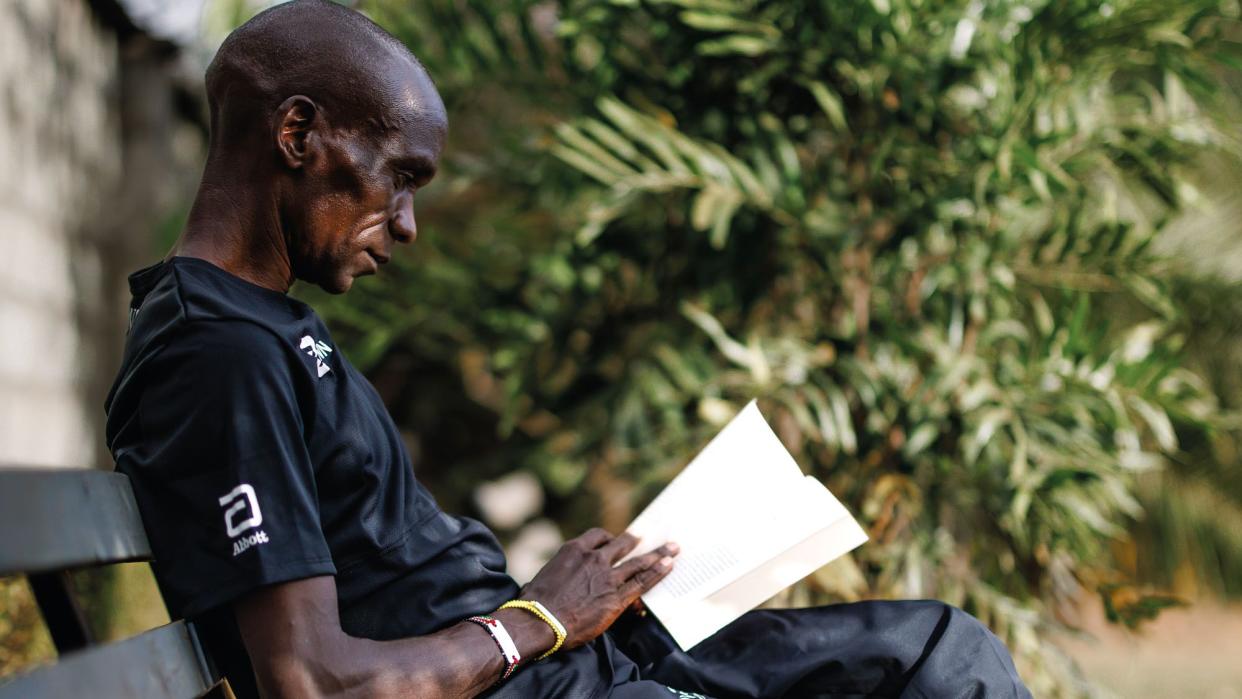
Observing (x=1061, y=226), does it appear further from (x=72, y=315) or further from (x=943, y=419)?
(x=72, y=315)

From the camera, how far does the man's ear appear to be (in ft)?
4.59

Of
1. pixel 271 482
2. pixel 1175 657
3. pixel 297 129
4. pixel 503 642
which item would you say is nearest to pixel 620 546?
pixel 503 642

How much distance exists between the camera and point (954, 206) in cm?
335

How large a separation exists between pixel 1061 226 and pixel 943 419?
0.70 metres

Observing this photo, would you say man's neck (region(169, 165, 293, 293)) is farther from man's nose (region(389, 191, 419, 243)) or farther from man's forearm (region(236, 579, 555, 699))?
man's forearm (region(236, 579, 555, 699))

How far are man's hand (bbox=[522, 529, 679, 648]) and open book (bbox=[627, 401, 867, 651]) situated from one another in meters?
0.04

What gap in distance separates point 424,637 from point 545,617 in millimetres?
178

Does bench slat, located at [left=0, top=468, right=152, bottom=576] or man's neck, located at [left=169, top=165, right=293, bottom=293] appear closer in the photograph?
bench slat, located at [left=0, top=468, right=152, bottom=576]

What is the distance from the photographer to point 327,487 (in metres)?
1.36

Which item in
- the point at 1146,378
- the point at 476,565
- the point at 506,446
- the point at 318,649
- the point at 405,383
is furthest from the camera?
the point at 405,383

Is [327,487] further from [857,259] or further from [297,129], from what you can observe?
[857,259]

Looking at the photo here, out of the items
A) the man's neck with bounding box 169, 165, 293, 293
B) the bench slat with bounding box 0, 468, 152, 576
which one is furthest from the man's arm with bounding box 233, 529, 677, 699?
the man's neck with bounding box 169, 165, 293, 293

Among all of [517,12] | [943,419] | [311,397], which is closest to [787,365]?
[943,419]

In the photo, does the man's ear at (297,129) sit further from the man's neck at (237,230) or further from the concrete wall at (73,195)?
the concrete wall at (73,195)
